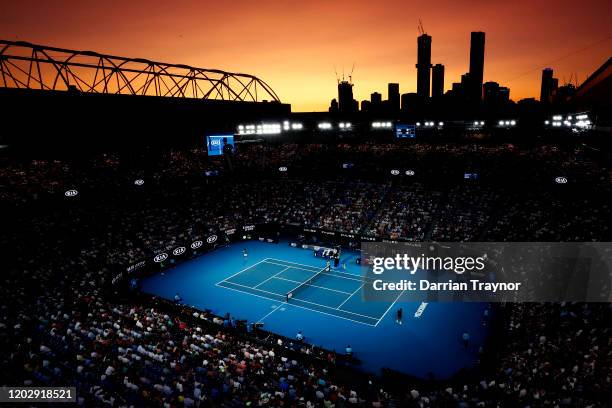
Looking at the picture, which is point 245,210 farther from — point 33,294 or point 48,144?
point 33,294

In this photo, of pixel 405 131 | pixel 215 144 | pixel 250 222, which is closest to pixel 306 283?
pixel 250 222

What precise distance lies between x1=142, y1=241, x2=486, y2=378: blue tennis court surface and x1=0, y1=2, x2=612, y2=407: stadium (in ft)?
0.58

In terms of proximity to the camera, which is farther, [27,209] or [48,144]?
[27,209]

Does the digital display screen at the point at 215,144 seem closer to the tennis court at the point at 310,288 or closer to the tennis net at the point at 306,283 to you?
the tennis court at the point at 310,288

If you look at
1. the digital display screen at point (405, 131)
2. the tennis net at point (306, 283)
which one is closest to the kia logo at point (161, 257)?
the tennis net at point (306, 283)

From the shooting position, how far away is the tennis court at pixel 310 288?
982 inches

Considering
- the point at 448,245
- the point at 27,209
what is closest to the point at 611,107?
the point at 448,245

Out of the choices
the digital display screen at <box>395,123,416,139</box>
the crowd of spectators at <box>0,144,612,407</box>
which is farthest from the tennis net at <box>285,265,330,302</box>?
the digital display screen at <box>395,123,416,139</box>

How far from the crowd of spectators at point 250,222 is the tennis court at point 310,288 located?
577 centimetres

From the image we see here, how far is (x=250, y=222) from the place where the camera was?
43281 millimetres

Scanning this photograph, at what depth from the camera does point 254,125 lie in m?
42.1

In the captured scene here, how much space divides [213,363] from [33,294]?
50.8 ft

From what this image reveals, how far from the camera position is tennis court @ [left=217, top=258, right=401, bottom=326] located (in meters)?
24.9

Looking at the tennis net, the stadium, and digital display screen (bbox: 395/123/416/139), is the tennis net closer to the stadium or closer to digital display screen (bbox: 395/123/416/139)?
the stadium
